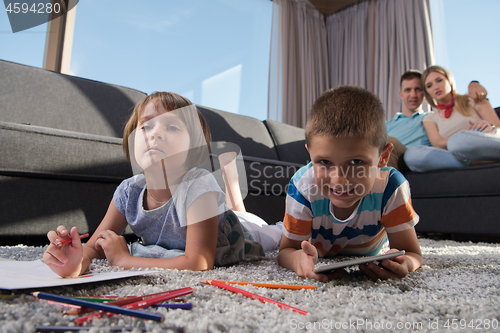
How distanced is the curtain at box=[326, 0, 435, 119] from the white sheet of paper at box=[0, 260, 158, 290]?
11.3 feet

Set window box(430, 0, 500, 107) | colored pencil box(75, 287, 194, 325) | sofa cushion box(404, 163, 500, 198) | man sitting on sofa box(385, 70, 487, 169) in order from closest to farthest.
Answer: colored pencil box(75, 287, 194, 325) → sofa cushion box(404, 163, 500, 198) → man sitting on sofa box(385, 70, 487, 169) → window box(430, 0, 500, 107)

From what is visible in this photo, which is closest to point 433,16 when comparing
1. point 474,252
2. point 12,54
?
point 474,252

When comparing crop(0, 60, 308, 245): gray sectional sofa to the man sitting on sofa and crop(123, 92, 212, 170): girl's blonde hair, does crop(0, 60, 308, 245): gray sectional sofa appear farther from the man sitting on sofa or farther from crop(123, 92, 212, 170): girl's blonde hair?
the man sitting on sofa

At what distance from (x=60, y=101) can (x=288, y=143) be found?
1422 millimetres

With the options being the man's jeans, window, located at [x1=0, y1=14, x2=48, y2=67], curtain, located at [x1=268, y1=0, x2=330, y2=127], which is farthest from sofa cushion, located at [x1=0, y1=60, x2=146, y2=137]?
curtain, located at [x1=268, y1=0, x2=330, y2=127]

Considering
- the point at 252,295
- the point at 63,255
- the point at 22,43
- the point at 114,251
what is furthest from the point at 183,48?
the point at 252,295

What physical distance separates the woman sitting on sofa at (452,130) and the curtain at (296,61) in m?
1.70

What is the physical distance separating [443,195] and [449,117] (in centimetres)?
64

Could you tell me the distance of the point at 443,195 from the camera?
1.66m

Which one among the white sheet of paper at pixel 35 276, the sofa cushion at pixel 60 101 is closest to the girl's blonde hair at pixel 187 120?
the white sheet of paper at pixel 35 276

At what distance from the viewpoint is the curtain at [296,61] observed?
143 inches

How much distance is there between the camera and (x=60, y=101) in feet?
4.89

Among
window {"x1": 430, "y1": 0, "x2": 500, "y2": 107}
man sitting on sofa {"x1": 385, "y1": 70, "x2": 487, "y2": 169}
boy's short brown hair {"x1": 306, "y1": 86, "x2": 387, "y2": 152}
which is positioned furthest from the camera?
window {"x1": 430, "y1": 0, "x2": 500, "y2": 107}

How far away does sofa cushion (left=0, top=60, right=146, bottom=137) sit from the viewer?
137 centimetres
